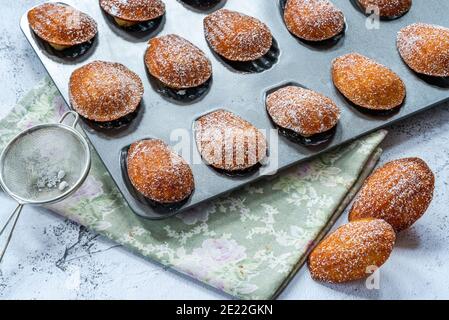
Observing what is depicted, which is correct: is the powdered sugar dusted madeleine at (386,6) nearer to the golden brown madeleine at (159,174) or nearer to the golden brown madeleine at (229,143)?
the golden brown madeleine at (229,143)

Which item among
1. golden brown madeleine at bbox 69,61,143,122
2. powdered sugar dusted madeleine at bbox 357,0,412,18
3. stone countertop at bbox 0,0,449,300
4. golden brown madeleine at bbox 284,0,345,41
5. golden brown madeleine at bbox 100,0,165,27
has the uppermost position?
powdered sugar dusted madeleine at bbox 357,0,412,18

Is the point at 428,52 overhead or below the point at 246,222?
overhead

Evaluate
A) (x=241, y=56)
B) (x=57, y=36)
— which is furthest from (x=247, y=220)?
(x=57, y=36)

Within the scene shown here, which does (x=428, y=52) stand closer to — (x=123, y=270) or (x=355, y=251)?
(x=355, y=251)

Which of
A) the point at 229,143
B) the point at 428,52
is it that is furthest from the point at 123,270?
the point at 428,52

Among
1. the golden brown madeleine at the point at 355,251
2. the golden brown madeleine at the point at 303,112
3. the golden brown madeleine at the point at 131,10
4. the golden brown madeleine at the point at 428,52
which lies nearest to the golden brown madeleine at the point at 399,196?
the golden brown madeleine at the point at 355,251

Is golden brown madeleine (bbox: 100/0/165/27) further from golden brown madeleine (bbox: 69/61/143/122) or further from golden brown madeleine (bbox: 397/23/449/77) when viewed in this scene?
golden brown madeleine (bbox: 397/23/449/77)

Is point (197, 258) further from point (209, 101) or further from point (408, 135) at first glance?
point (408, 135)

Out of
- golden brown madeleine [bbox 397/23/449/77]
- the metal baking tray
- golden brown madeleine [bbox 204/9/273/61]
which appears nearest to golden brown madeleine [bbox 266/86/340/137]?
the metal baking tray
